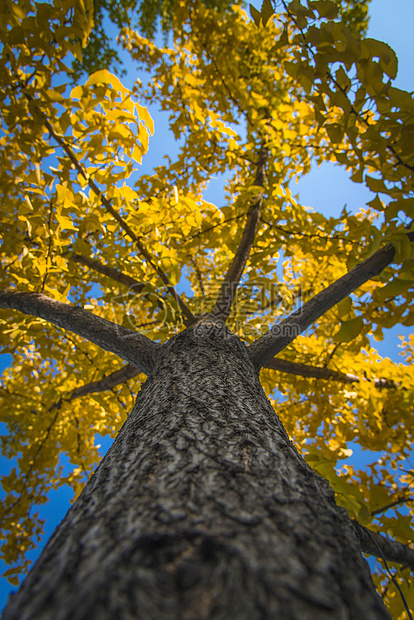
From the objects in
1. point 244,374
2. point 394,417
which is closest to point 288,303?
point 394,417

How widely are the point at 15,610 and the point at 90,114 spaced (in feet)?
5.03

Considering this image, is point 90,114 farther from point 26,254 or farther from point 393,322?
point 393,322

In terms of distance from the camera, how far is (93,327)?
4.63 feet

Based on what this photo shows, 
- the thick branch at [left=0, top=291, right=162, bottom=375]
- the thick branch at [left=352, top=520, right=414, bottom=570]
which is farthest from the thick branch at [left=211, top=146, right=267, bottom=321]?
the thick branch at [left=352, top=520, right=414, bottom=570]

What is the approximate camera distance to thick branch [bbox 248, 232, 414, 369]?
4.25ft

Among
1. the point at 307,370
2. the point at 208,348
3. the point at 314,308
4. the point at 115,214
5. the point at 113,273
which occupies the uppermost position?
the point at 113,273

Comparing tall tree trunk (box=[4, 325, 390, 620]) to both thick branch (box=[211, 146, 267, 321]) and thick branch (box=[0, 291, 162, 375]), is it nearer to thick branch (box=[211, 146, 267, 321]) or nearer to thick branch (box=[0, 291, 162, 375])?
thick branch (box=[0, 291, 162, 375])

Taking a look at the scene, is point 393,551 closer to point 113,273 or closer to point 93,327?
point 93,327

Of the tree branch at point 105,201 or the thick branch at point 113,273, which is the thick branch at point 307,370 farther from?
the thick branch at point 113,273

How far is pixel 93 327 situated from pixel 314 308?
3.64ft

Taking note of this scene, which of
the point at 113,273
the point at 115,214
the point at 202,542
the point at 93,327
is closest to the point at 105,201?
the point at 115,214

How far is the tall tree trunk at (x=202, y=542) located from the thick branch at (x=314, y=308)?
2.20 feet

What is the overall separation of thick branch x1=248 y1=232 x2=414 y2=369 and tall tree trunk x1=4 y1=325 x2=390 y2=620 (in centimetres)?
67

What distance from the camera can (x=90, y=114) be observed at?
122cm
